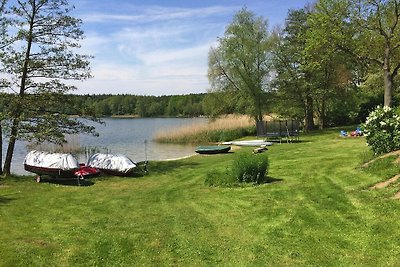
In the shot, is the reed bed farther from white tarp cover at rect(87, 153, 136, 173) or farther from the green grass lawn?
the green grass lawn

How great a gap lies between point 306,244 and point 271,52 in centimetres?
3112

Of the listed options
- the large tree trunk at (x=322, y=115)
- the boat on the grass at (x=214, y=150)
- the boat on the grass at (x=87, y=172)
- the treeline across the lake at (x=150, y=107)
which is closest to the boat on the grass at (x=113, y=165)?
the boat on the grass at (x=87, y=172)

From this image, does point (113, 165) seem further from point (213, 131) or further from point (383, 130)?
point (213, 131)

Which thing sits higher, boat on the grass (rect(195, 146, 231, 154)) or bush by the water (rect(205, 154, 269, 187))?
bush by the water (rect(205, 154, 269, 187))

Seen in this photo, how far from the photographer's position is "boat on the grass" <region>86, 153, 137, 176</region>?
17.9m

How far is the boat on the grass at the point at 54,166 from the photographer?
1664cm

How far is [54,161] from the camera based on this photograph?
1697cm

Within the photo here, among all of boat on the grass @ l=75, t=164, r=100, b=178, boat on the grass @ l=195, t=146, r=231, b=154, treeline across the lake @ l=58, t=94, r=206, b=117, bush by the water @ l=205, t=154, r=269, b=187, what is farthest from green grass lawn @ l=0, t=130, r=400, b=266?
treeline across the lake @ l=58, t=94, r=206, b=117

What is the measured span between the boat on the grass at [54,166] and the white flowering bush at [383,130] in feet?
36.9

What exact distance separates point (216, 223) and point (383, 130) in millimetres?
7220

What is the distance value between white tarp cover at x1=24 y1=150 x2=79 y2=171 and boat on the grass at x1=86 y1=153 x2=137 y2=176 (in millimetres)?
1515

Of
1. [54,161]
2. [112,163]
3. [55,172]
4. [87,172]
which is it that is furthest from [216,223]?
[54,161]

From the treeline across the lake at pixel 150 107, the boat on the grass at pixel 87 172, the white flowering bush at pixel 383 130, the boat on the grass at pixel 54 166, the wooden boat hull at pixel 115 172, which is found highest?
the treeline across the lake at pixel 150 107

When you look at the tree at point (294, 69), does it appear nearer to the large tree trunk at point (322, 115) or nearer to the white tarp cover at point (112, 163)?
the large tree trunk at point (322, 115)
